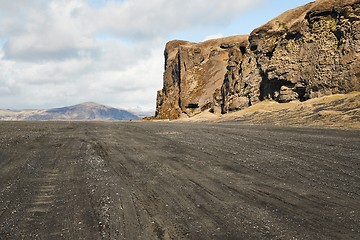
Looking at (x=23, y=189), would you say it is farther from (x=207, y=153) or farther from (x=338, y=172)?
(x=338, y=172)

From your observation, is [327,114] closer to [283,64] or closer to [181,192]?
[283,64]

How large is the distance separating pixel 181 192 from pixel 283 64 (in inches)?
1549

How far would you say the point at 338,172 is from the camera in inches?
340

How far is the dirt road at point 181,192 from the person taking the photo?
5.27m

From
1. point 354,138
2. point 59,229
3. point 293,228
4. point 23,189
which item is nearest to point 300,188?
point 293,228

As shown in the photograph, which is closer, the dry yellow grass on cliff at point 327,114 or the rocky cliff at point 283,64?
the dry yellow grass on cliff at point 327,114

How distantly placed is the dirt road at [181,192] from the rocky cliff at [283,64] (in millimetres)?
26023

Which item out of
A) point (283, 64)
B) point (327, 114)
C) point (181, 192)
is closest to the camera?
point (181, 192)

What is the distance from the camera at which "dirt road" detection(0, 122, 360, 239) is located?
527 cm

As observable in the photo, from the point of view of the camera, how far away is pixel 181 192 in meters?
7.19

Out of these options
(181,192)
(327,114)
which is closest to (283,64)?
(327,114)

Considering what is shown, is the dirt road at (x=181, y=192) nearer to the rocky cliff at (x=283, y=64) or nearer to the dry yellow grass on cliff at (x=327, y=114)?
the dry yellow grass on cliff at (x=327, y=114)

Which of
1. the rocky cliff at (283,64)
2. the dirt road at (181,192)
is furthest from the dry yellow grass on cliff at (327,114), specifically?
the dirt road at (181,192)

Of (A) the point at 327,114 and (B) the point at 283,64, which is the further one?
(B) the point at 283,64
